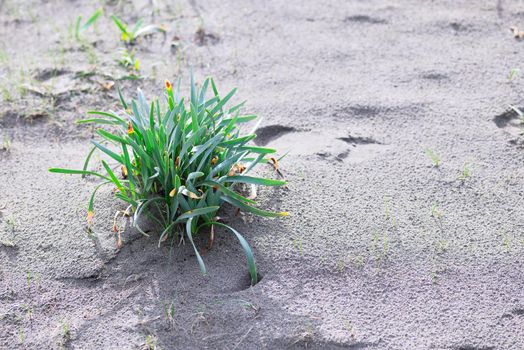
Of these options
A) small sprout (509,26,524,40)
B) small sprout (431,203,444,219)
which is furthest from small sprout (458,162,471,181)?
small sprout (509,26,524,40)

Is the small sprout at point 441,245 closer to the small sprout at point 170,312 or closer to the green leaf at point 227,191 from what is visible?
the green leaf at point 227,191

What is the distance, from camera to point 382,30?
3789 mm

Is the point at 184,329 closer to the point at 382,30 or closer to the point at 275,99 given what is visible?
the point at 275,99

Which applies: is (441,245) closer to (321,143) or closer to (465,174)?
(465,174)

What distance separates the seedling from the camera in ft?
9.50

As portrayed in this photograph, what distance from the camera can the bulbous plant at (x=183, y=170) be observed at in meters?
2.43

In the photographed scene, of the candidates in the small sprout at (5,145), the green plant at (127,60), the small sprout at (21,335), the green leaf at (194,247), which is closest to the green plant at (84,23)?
the green plant at (127,60)

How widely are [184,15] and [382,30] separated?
3.65ft

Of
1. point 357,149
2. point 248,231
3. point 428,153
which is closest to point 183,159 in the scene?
point 248,231

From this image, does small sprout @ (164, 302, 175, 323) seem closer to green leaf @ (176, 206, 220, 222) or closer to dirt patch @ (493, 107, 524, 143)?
green leaf @ (176, 206, 220, 222)

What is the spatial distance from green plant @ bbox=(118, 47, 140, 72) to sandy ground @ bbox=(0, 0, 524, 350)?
5 centimetres

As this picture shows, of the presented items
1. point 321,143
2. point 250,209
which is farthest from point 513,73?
point 250,209

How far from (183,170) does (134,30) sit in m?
1.50

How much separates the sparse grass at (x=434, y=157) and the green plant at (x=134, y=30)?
1659mm
